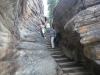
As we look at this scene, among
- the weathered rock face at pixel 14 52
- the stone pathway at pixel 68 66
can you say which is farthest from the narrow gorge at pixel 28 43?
the stone pathway at pixel 68 66

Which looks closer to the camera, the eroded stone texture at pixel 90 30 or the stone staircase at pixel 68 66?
the eroded stone texture at pixel 90 30

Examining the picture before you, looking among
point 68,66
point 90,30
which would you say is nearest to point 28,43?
point 90,30

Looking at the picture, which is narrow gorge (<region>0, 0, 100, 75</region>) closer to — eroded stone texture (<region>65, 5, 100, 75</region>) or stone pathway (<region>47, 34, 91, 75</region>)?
eroded stone texture (<region>65, 5, 100, 75</region>)

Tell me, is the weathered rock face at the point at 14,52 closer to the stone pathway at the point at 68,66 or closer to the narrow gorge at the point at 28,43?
the narrow gorge at the point at 28,43

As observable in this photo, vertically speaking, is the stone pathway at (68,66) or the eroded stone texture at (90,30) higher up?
the eroded stone texture at (90,30)

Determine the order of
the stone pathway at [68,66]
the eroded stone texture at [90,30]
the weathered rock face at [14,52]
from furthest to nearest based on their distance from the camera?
the stone pathway at [68,66] → the eroded stone texture at [90,30] → the weathered rock face at [14,52]

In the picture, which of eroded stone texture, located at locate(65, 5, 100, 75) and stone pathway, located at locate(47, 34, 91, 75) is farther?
stone pathway, located at locate(47, 34, 91, 75)

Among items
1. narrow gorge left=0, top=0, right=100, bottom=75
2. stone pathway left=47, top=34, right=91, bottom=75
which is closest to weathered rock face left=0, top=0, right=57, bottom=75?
narrow gorge left=0, top=0, right=100, bottom=75

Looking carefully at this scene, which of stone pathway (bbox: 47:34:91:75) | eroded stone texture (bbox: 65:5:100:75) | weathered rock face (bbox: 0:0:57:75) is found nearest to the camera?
weathered rock face (bbox: 0:0:57:75)

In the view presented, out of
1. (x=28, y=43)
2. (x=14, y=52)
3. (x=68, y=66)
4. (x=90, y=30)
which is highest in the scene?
(x=90, y=30)

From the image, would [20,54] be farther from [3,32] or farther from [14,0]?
[14,0]

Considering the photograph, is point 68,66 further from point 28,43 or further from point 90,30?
point 28,43

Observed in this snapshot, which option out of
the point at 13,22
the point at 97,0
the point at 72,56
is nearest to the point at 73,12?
the point at 97,0

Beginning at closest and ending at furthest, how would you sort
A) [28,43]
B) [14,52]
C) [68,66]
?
[14,52], [28,43], [68,66]
